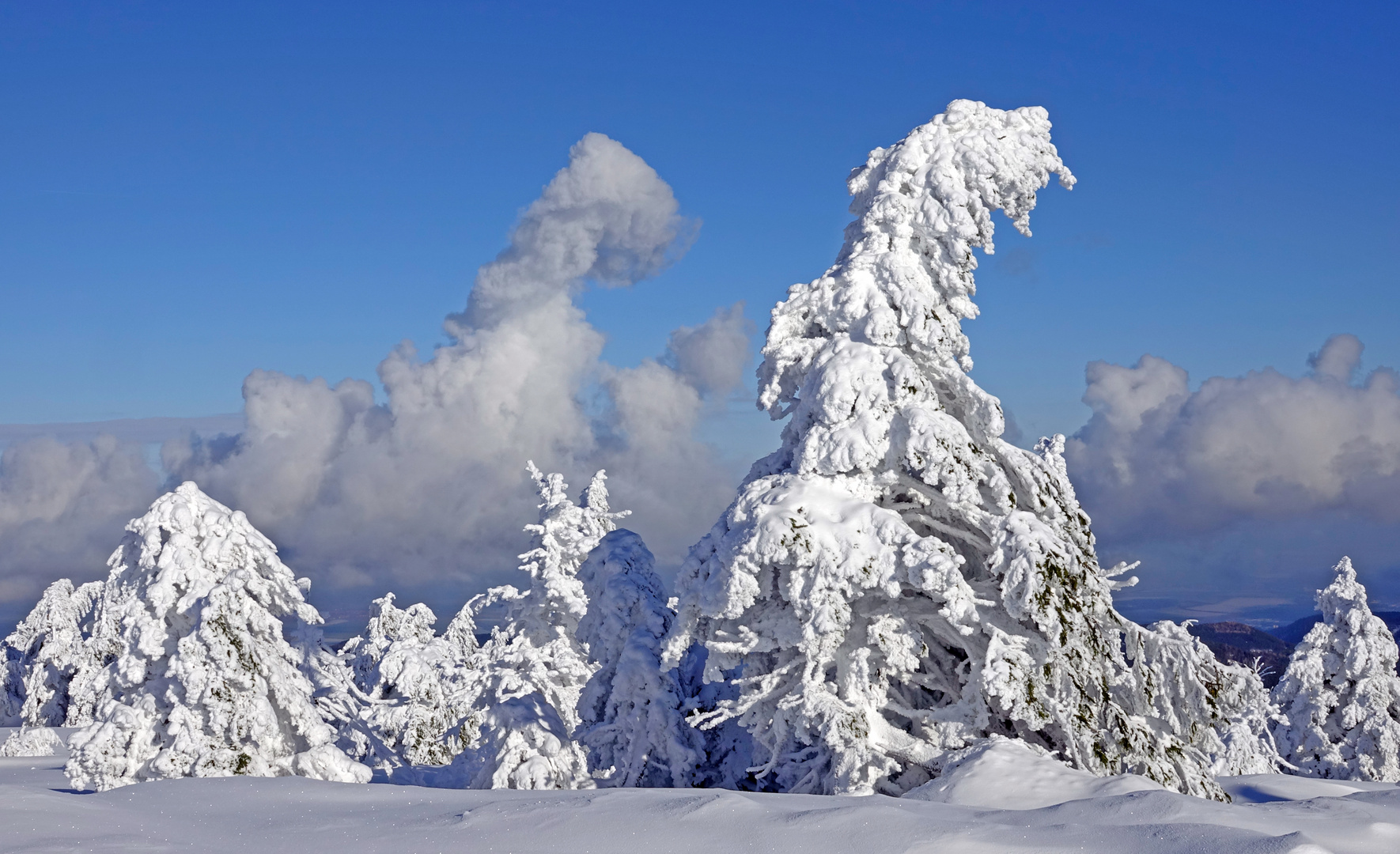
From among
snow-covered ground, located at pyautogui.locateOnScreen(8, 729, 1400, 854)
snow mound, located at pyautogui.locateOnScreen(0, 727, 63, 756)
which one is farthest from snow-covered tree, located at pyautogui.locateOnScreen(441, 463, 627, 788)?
snow mound, located at pyautogui.locateOnScreen(0, 727, 63, 756)


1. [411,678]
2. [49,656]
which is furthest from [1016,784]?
[49,656]

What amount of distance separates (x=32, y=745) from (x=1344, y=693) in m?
43.5

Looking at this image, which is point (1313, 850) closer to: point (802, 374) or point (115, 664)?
point (802, 374)

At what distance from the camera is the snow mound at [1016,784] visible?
988cm

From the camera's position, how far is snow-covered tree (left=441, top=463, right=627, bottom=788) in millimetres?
18297

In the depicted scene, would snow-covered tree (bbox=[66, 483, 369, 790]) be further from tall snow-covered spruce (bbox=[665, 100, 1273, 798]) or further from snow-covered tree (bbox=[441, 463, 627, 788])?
tall snow-covered spruce (bbox=[665, 100, 1273, 798])

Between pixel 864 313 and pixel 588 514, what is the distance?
51.5 ft

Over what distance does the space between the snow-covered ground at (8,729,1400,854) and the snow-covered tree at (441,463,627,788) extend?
7356 mm

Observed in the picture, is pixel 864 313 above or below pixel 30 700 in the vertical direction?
above

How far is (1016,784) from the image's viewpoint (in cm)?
1032

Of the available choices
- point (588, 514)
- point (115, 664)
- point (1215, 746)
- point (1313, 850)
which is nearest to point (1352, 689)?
point (1215, 746)

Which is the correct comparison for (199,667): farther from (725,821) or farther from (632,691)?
(725,821)

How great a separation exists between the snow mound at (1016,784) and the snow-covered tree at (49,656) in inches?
1914

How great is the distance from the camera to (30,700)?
4994 cm
